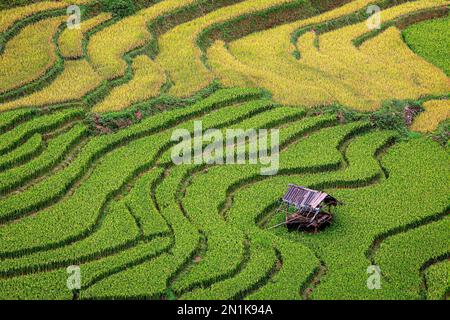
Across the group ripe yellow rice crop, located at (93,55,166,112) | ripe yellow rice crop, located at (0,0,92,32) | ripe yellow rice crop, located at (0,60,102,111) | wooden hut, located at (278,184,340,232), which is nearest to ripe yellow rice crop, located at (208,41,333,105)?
ripe yellow rice crop, located at (93,55,166,112)

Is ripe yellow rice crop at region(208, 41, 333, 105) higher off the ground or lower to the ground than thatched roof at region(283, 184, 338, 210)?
higher

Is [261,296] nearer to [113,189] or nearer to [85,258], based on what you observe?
[85,258]

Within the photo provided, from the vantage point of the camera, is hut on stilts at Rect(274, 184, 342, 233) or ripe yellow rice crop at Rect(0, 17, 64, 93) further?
ripe yellow rice crop at Rect(0, 17, 64, 93)

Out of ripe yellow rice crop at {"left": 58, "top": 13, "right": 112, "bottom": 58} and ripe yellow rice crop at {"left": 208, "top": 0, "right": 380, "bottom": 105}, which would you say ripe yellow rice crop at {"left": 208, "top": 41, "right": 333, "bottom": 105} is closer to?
ripe yellow rice crop at {"left": 208, "top": 0, "right": 380, "bottom": 105}

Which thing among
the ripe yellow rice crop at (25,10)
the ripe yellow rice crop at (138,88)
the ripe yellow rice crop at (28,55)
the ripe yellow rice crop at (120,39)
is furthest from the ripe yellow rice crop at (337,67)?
the ripe yellow rice crop at (25,10)

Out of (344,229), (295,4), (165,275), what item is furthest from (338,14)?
(165,275)

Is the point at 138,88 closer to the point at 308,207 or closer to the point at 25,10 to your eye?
the point at 25,10

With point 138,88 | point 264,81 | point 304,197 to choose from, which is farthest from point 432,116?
point 138,88
